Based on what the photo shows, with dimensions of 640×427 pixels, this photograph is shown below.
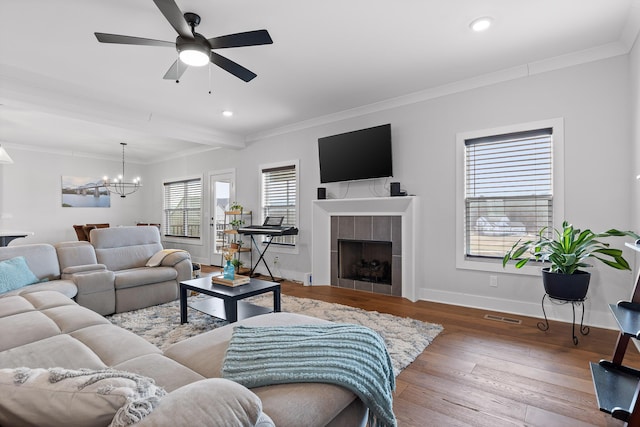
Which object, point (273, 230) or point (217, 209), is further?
point (217, 209)

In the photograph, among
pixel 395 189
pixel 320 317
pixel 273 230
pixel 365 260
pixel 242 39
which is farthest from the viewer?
pixel 273 230

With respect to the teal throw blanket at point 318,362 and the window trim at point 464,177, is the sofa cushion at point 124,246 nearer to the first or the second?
the teal throw blanket at point 318,362

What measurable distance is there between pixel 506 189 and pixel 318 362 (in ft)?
10.6

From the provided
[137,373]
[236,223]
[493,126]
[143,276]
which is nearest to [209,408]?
[137,373]

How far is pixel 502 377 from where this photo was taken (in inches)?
85.9

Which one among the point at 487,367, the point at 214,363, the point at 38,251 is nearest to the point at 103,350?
the point at 214,363

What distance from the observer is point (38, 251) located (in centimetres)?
336

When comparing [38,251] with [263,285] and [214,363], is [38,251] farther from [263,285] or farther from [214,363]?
[214,363]

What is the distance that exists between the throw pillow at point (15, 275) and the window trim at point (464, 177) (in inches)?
175

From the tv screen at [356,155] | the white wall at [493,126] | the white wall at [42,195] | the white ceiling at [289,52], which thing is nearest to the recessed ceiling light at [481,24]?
the white ceiling at [289,52]

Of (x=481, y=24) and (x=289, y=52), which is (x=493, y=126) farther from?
(x=289, y=52)

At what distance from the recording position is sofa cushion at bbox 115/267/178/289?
3.57 meters

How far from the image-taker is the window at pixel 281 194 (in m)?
5.52

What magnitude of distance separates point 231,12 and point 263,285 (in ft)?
7.80
